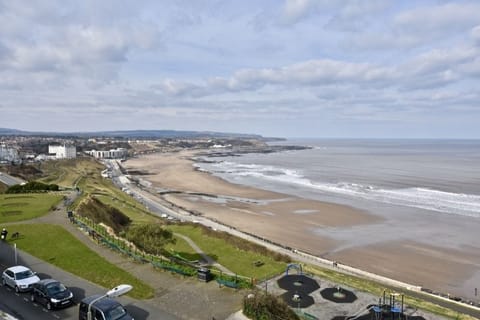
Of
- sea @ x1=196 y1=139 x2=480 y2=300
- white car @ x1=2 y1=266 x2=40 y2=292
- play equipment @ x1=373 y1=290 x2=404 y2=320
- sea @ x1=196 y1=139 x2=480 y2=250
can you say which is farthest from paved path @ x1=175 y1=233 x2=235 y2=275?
sea @ x1=196 y1=139 x2=480 y2=250

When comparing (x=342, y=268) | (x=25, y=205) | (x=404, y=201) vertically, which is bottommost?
(x=342, y=268)

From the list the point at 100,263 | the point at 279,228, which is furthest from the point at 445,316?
the point at 279,228

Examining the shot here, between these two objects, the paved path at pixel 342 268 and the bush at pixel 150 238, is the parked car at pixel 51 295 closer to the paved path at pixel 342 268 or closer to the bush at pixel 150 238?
the bush at pixel 150 238

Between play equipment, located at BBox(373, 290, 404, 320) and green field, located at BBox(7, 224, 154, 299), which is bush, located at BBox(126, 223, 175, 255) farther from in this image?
play equipment, located at BBox(373, 290, 404, 320)

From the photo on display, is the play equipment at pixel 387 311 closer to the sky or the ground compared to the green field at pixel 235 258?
closer to the sky

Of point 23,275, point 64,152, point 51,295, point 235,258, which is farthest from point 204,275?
point 64,152

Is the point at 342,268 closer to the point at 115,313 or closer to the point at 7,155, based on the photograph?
the point at 115,313

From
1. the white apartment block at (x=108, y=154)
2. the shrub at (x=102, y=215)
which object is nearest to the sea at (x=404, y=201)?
the shrub at (x=102, y=215)
